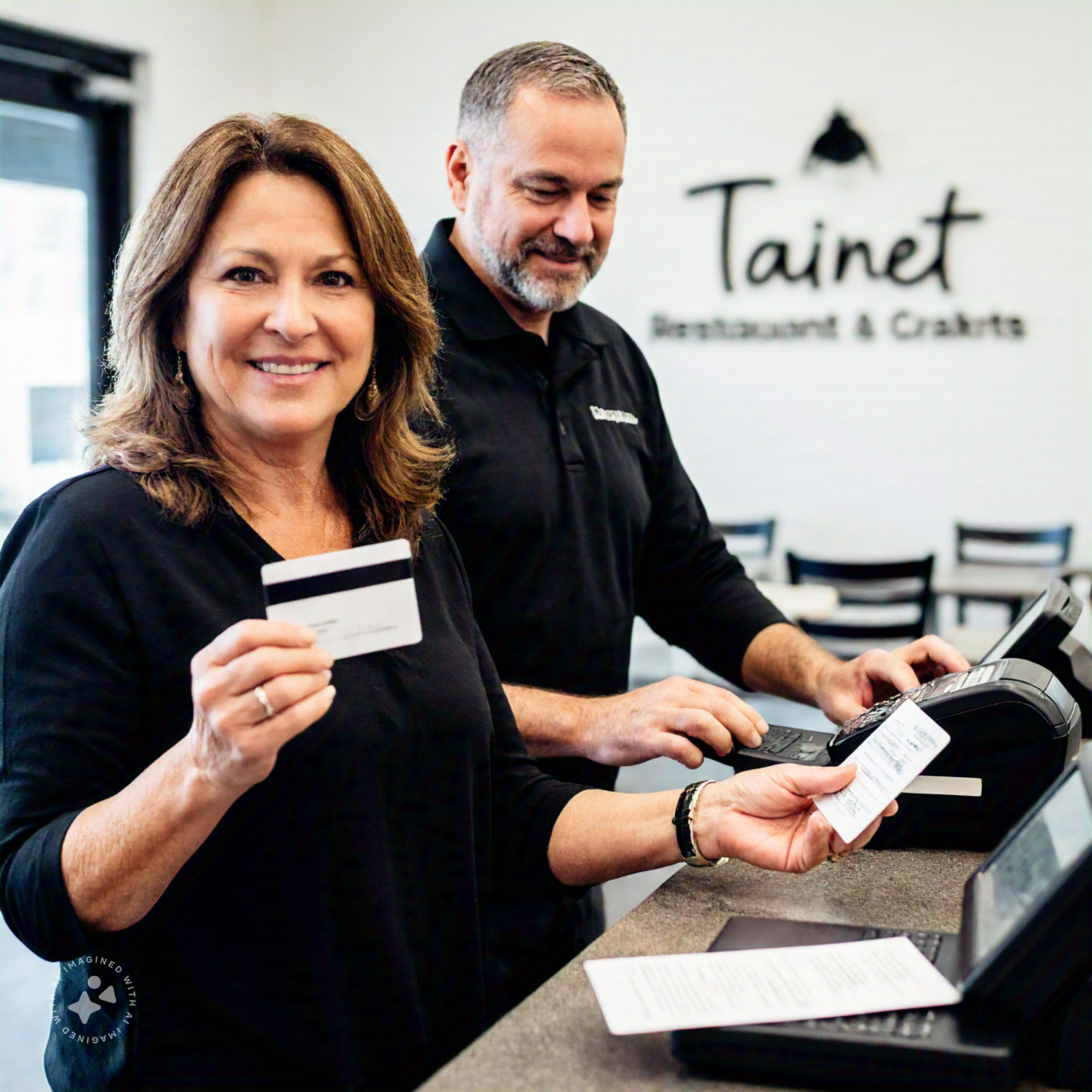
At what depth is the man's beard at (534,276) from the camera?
192 centimetres

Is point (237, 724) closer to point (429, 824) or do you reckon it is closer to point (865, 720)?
point (429, 824)

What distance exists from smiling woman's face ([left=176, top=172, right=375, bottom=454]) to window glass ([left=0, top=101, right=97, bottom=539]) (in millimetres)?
4590

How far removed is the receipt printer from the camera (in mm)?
1328

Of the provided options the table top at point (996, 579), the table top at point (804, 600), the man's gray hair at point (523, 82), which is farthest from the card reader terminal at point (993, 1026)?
the table top at point (996, 579)

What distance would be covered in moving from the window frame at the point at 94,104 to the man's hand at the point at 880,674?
4.58 meters

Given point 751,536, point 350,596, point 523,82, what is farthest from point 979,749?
point 751,536

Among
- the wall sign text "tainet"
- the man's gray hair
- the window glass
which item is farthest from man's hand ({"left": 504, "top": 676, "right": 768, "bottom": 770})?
the wall sign text "tainet"

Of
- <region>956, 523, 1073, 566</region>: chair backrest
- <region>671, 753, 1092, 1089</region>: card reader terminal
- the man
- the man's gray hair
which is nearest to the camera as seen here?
<region>671, 753, 1092, 1089</region>: card reader terminal

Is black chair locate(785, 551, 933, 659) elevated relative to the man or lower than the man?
lower

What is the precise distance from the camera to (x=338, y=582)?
1.05 metres

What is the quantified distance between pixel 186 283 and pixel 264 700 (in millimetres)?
532

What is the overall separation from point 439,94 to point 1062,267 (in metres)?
3.57

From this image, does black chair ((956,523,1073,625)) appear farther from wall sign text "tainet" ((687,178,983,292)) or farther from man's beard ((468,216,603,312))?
man's beard ((468,216,603,312))

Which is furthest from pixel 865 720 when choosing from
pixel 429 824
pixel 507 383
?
pixel 507 383
